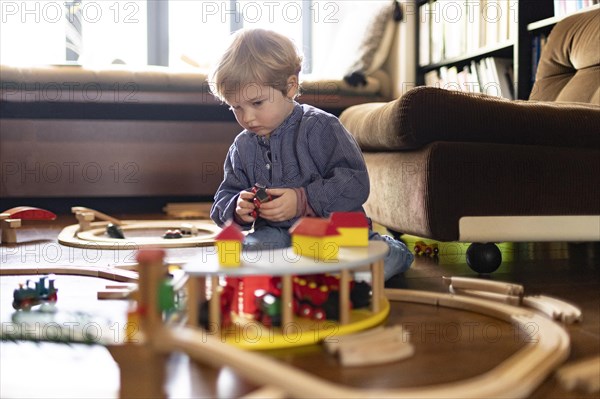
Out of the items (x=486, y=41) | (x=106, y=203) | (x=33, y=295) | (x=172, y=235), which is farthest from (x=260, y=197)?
(x=106, y=203)

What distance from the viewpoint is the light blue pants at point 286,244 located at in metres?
1.29

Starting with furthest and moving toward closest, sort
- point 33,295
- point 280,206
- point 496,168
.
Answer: point 496,168 < point 280,206 < point 33,295

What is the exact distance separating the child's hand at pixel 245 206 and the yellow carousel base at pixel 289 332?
349 millimetres

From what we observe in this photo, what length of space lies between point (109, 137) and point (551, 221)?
2062 mm

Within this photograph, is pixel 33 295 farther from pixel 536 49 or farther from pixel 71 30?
pixel 71 30

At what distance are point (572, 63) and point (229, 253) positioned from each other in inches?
58.7

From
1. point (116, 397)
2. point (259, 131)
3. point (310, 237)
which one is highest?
point (259, 131)

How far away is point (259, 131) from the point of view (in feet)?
4.34

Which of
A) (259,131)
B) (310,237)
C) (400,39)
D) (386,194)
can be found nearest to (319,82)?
(400,39)

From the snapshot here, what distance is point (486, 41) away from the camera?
8.87 feet

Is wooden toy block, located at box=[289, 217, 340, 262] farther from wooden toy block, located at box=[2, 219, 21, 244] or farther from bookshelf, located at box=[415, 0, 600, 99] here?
bookshelf, located at box=[415, 0, 600, 99]

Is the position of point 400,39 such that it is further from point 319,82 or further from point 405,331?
point 405,331

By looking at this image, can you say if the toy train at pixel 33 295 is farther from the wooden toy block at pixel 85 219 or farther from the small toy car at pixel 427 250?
the wooden toy block at pixel 85 219

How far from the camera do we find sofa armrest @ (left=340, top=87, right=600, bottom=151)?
4.28 ft
